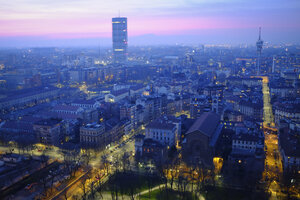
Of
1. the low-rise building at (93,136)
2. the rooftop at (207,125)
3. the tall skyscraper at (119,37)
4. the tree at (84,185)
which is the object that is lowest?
the tree at (84,185)

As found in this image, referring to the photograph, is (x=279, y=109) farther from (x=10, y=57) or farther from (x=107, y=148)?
(x=10, y=57)

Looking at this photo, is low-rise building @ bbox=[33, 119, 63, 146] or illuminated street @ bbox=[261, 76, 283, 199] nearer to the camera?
illuminated street @ bbox=[261, 76, 283, 199]

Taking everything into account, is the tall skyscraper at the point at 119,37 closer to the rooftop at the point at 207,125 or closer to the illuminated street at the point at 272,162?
the illuminated street at the point at 272,162

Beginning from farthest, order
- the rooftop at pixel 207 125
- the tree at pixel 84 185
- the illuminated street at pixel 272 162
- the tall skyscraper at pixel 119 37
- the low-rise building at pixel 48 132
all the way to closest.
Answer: the tall skyscraper at pixel 119 37, the low-rise building at pixel 48 132, the rooftop at pixel 207 125, the illuminated street at pixel 272 162, the tree at pixel 84 185

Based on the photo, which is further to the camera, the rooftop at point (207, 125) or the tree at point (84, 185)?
the rooftop at point (207, 125)

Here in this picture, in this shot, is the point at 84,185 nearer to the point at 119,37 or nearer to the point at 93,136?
the point at 93,136

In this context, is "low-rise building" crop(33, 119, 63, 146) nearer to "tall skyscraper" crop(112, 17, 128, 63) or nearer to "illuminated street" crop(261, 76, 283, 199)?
"illuminated street" crop(261, 76, 283, 199)

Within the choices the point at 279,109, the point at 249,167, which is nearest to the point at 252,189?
the point at 249,167

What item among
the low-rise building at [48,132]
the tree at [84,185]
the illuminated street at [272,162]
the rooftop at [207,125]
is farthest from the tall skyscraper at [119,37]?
the tree at [84,185]

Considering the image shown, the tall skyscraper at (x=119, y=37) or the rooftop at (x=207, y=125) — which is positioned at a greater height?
the tall skyscraper at (x=119, y=37)

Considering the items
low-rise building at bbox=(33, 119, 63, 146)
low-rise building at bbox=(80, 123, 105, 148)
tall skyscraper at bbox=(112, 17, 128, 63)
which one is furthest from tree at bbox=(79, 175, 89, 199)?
tall skyscraper at bbox=(112, 17, 128, 63)
